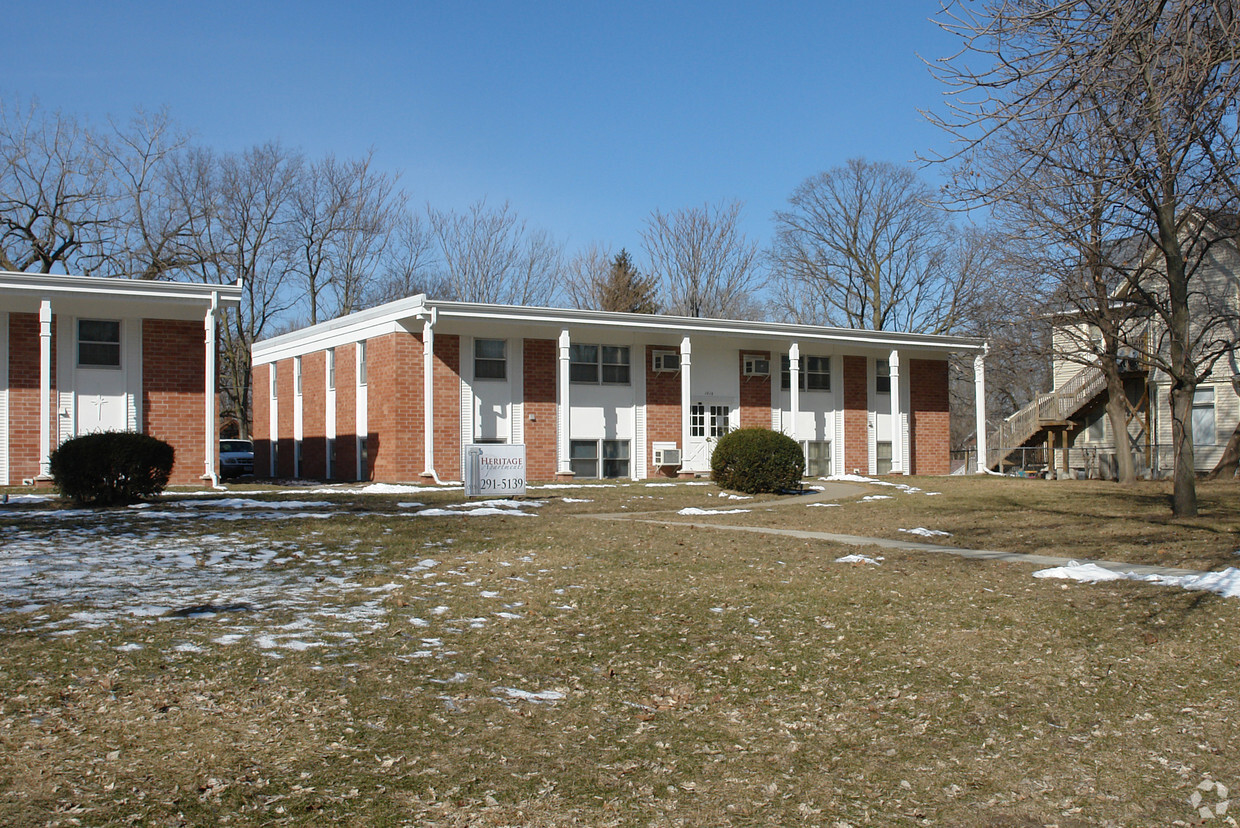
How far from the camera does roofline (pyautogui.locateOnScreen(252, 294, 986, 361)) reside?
2427cm

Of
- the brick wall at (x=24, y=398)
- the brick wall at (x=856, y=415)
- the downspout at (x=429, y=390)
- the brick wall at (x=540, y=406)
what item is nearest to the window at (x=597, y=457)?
the brick wall at (x=540, y=406)

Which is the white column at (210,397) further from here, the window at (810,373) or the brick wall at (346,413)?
the window at (810,373)

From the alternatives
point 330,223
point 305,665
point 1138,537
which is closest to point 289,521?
point 305,665

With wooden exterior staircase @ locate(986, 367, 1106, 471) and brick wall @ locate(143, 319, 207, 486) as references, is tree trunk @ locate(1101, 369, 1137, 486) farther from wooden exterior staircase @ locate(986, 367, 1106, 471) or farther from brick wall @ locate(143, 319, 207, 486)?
brick wall @ locate(143, 319, 207, 486)

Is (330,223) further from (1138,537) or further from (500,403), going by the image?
(1138,537)

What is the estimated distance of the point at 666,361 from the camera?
28953mm

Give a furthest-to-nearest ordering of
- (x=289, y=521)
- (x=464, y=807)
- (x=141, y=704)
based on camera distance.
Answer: (x=289, y=521) < (x=141, y=704) < (x=464, y=807)

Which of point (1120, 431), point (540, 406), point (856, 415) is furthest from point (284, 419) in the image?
point (1120, 431)

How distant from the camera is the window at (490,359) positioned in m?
26.3

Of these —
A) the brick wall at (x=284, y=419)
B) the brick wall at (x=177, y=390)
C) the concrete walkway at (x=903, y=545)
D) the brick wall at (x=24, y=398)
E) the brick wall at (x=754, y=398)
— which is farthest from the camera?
the brick wall at (x=284, y=419)

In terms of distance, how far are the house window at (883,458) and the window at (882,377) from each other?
1.75m

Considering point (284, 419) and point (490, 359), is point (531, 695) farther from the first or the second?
point (284, 419)

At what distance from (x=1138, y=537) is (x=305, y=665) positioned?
1107 cm

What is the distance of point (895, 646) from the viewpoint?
7406 mm
